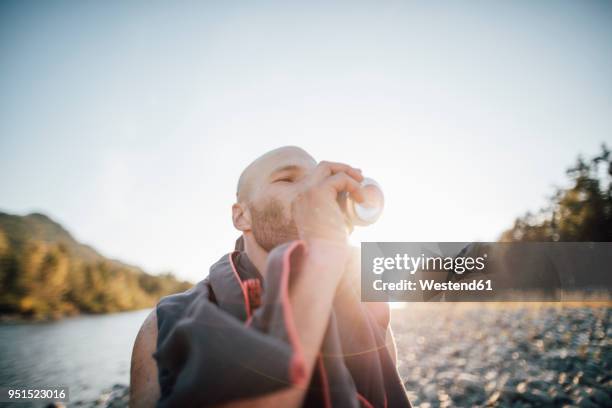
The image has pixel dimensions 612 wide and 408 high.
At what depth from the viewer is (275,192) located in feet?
5.63

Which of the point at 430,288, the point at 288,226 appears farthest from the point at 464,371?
the point at 288,226

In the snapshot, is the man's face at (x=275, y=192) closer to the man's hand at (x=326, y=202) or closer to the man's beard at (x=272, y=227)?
the man's beard at (x=272, y=227)

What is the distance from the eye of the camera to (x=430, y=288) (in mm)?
2441

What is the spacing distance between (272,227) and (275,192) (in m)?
0.24

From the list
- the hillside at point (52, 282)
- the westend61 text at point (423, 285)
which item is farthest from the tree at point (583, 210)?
the hillside at point (52, 282)

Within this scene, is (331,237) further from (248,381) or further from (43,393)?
(43,393)

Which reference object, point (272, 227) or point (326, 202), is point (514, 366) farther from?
point (326, 202)

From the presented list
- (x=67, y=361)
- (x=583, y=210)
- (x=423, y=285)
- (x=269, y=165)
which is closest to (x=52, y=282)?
(x=67, y=361)

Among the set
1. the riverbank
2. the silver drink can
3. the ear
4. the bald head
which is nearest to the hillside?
the riverbank

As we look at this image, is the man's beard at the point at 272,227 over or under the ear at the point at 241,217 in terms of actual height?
under

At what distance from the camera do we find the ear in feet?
6.18

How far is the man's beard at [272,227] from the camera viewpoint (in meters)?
1.53

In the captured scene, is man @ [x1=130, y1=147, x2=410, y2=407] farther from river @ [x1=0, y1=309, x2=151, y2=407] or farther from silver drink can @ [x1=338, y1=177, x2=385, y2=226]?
river @ [x1=0, y1=309, x2=151, y2=407]

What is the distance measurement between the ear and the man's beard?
117 mm
